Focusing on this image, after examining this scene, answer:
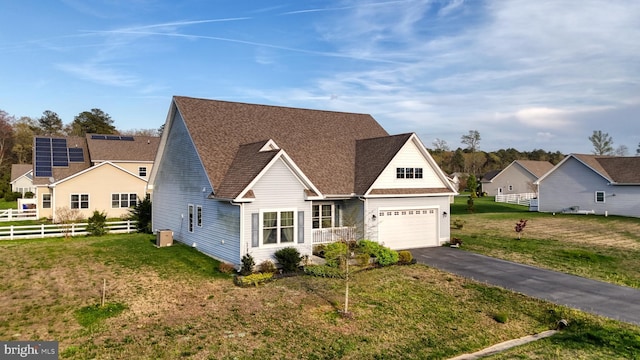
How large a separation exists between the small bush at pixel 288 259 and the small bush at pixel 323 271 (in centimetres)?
53

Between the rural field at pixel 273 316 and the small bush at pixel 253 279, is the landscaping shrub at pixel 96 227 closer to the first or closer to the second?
the rural field at pixel 273 316

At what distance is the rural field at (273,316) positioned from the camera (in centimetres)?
998

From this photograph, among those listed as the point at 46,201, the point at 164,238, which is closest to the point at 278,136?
the point at 164,238

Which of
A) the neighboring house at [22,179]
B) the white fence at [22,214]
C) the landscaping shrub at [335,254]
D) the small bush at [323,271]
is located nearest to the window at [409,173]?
the landscaping shrub at [335,254]

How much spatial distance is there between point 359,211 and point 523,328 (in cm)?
1081

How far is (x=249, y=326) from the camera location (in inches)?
440

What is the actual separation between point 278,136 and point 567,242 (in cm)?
1986

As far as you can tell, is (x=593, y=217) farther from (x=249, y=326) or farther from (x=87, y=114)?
(x=87, y=114)

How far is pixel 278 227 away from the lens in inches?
699

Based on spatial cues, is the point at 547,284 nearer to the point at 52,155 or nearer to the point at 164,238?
the point at 164,238

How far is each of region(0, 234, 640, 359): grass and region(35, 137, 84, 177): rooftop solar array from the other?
21377 millimetres

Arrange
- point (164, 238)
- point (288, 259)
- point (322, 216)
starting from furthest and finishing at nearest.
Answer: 1. point (164, 238)
2. point (322, 216)
3. point (288, 259)

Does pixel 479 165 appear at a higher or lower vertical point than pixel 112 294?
higher

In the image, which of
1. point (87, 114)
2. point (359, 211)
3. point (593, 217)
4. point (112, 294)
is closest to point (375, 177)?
point (359, 211)
